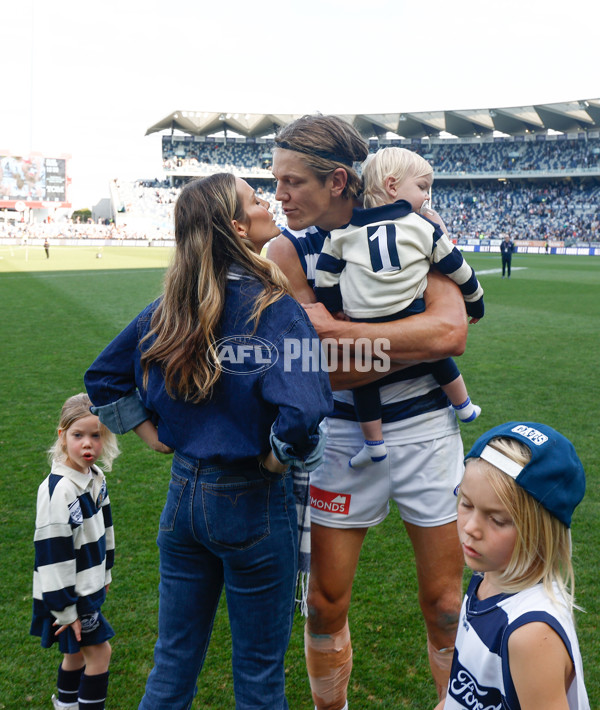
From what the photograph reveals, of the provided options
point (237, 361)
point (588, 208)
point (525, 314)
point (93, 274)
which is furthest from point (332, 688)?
point (588, 208)

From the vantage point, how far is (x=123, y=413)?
7.25 feet

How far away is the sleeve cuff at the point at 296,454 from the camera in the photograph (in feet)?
6.12

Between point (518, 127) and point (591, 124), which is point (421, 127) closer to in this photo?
point (518, 127)

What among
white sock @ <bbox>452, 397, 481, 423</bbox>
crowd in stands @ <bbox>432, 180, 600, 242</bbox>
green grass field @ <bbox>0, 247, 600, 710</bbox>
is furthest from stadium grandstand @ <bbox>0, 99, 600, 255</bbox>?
white sock @ <bbox>452, 397, 481, 423</bbox>

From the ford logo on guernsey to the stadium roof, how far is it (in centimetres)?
5554

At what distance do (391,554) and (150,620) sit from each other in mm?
1669

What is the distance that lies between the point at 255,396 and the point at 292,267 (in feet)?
2.67

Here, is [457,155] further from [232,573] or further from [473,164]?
[232,573]

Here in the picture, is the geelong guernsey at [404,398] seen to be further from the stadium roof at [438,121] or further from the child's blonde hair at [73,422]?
the stadium roof at [438,121]

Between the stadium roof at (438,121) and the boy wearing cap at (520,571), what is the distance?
183 feet

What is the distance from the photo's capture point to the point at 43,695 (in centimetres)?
308

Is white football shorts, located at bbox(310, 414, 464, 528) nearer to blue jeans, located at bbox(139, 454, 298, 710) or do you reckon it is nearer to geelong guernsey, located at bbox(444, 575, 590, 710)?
blue jeans, located at bbox(139, 454, 298, 710)

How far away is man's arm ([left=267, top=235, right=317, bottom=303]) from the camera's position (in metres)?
→ 2.59

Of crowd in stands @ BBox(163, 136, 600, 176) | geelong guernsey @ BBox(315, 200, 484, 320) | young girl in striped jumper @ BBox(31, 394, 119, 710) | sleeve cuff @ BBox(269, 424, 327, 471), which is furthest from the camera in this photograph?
crowd in stands @ BBox(163, 136, 600, 176)
